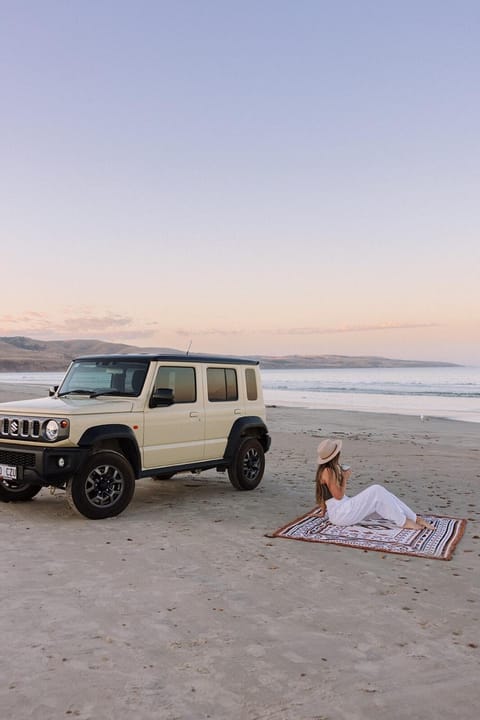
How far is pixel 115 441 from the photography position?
323 inches

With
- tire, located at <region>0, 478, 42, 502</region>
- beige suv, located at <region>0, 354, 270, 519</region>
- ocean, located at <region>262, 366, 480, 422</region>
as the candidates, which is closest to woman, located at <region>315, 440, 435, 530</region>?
beige suv, located at <region>0, 354, 270, 519</region>

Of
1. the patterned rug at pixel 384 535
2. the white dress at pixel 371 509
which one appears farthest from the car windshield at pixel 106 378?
the white dress at pixel 371 509

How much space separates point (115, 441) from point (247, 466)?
266 centimetres

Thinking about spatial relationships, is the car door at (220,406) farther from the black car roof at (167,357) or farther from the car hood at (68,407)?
the car hood at (68,407)

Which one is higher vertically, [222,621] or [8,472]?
[8,472]

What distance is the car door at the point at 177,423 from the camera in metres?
8.50

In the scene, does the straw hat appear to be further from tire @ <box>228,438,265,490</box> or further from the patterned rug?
tire @ <box>228,438,265,490</box>

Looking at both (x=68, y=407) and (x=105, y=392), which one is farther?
(x=105, y=392)

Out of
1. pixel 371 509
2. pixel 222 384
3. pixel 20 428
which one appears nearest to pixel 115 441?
pixel 20 428

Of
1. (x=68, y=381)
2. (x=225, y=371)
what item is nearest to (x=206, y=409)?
(x=225, y=371)

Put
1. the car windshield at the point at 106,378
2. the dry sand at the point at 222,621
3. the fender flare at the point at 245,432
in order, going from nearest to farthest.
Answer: the dry sand at the point at 222,621, the car windshield at the point at 106,378, the fender flare at the point at 245,432

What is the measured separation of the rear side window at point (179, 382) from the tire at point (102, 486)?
1.24 m

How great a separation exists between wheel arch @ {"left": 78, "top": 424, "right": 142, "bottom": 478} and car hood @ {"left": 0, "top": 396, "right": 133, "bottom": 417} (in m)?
0.22

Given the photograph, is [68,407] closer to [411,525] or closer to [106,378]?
[106,378]
